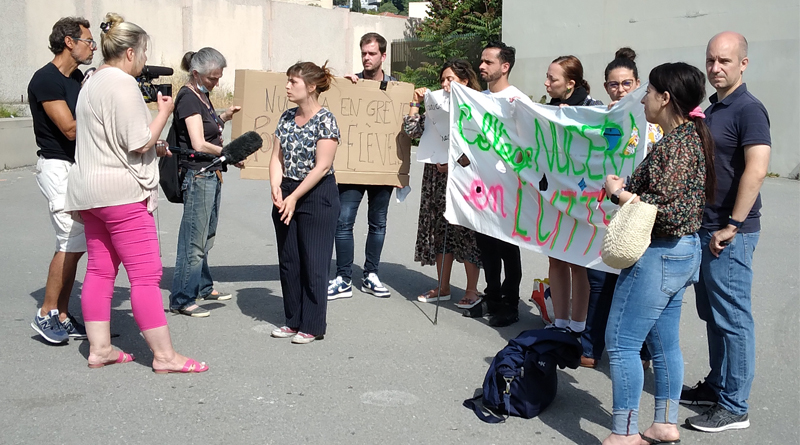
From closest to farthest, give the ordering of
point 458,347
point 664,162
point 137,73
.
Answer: point 664,162 → point 137,73 → point 458,347

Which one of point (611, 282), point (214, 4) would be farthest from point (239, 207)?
point (214, 4)

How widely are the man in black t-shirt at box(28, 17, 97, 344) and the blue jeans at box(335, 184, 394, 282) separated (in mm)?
2155

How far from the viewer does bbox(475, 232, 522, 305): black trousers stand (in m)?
5.67

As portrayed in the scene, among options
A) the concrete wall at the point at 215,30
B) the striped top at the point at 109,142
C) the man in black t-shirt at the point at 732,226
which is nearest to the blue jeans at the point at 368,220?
the striped top at the point at 109,142

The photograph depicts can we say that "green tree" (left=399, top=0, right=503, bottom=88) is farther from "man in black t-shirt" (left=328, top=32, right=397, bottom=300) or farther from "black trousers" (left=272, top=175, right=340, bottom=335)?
"black trousers" (left=272, top=175, right=340, bottom=335)

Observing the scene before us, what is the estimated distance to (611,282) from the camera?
15.4 ft

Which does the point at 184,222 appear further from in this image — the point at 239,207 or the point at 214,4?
the point at 214,4

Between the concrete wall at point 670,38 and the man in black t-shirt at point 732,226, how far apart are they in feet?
34.8

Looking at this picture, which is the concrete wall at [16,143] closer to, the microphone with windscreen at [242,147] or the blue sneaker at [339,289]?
the blue sneaker at [339,289]

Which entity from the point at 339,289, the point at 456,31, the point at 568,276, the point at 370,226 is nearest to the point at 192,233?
the point at 339,289

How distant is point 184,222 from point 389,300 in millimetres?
1784

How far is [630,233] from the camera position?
3326 mm

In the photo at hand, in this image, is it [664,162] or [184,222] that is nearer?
[664,162]

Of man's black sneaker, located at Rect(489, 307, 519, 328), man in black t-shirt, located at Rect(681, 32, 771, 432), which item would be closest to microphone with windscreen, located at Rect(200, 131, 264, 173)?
man's black sneaker, located at Rect(489, 307, 519, 328)
